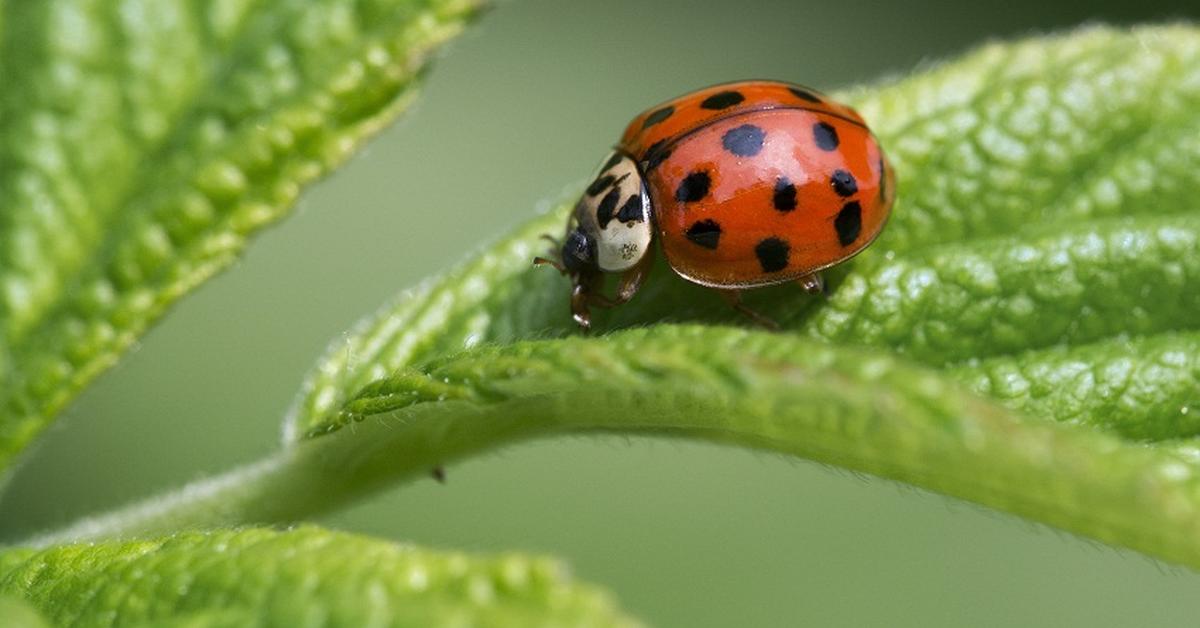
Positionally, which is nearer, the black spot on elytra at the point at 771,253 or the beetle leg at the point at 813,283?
the beetle leg at the point at 813,283

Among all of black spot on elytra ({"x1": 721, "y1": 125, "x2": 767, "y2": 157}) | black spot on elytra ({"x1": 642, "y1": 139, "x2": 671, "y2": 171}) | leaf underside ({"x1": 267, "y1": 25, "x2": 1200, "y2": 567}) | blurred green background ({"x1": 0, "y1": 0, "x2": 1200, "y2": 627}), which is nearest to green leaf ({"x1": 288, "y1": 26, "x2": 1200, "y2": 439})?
leaf underside ({"x1": 267, "y1": 25, "x2": 1200, "y2": 567})

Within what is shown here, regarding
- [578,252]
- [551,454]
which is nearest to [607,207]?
[578,252]

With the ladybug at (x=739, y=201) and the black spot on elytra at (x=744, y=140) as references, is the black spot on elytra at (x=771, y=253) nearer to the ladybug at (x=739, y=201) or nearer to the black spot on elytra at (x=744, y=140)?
the ladybug at (x=739, y=201)

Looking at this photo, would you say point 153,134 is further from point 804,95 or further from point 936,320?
point 936,320

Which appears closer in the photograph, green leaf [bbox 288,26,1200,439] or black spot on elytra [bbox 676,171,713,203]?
green leaf [bbox 288,26,1200,439]

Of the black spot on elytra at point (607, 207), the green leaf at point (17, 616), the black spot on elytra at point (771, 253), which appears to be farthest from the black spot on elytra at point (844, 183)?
the green leaf at point (17, 616)

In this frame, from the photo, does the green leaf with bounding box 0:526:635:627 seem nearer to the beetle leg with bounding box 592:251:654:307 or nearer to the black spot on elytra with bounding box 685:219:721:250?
the beetle leg with bounding box 592:251:654:307

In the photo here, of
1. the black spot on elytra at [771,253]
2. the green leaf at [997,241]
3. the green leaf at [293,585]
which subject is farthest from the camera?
the black spot on elytra at [771,253]
